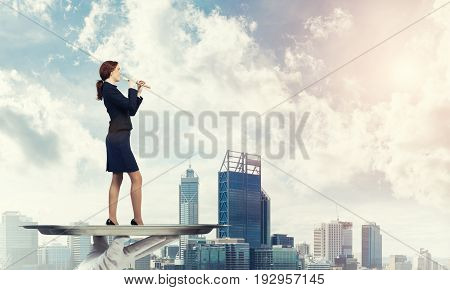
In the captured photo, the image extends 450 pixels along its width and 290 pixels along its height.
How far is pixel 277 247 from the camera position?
151 feet

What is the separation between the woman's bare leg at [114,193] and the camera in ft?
23.4

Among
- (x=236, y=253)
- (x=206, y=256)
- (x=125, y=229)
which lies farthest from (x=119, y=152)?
(x=236, y=253)

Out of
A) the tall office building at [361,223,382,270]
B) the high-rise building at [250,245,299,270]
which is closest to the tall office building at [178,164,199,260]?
the tall office building at [361,223,382,270]

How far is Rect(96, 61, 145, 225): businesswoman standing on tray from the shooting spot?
7043 millimetres

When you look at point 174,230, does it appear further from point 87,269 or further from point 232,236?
point 232,236

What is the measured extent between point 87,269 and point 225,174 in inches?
1489

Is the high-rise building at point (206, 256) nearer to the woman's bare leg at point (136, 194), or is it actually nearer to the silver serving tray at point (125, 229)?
the woman's bare leg at point (136, 194)

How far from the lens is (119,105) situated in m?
7.03

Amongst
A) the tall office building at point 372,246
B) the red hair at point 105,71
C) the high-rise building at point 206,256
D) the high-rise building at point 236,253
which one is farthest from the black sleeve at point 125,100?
the high-rise building at point 236,253

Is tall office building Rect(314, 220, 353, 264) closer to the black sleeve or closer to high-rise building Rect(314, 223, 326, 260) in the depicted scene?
high-rise building Rect(314, 223, 326, 260)

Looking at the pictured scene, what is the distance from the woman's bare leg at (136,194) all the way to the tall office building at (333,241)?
37.9 m

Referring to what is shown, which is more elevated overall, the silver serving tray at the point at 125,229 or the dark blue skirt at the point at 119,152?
the dark blue skirt at the point at 119,152

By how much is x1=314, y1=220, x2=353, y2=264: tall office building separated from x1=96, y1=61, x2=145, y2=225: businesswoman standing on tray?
37967 mm

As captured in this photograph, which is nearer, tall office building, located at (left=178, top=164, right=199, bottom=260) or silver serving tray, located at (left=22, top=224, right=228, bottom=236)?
silver serving tray, located at (left=22, top=224, right=228, bottom=236)
